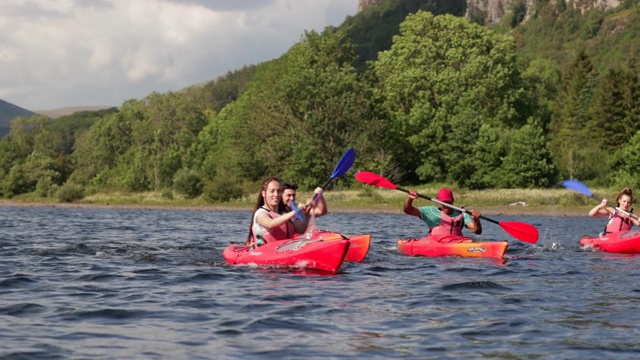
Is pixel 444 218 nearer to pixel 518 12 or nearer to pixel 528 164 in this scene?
pixel 528 164

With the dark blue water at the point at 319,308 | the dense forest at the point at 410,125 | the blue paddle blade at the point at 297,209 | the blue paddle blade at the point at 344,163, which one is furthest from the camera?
the dense forest at the point at 410,125

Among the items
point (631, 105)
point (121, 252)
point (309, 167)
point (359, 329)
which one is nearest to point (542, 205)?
point (309, 167)

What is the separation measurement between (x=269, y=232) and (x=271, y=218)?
425mm

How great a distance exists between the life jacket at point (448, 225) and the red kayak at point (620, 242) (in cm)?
278

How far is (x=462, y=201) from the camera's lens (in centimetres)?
4353

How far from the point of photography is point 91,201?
55.9 metres

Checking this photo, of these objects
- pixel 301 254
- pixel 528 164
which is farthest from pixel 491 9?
pixel 301 254

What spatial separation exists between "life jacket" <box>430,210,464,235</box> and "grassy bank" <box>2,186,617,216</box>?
23417 millimetres

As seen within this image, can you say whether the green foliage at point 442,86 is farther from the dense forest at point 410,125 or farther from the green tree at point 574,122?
the green tree at point 574,122

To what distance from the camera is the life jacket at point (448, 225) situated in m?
14.8

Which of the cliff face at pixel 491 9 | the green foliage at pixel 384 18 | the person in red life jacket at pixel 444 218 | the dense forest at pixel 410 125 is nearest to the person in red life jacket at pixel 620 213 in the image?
the person in red life jacket at pixel 444 218

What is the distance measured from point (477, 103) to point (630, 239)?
133 feet

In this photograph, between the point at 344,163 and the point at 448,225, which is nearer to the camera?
the point at 344,163

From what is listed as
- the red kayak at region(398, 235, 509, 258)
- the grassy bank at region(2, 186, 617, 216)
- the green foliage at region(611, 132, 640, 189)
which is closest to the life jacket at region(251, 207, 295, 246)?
the red kayak at region(398, 235, 509, 258)
